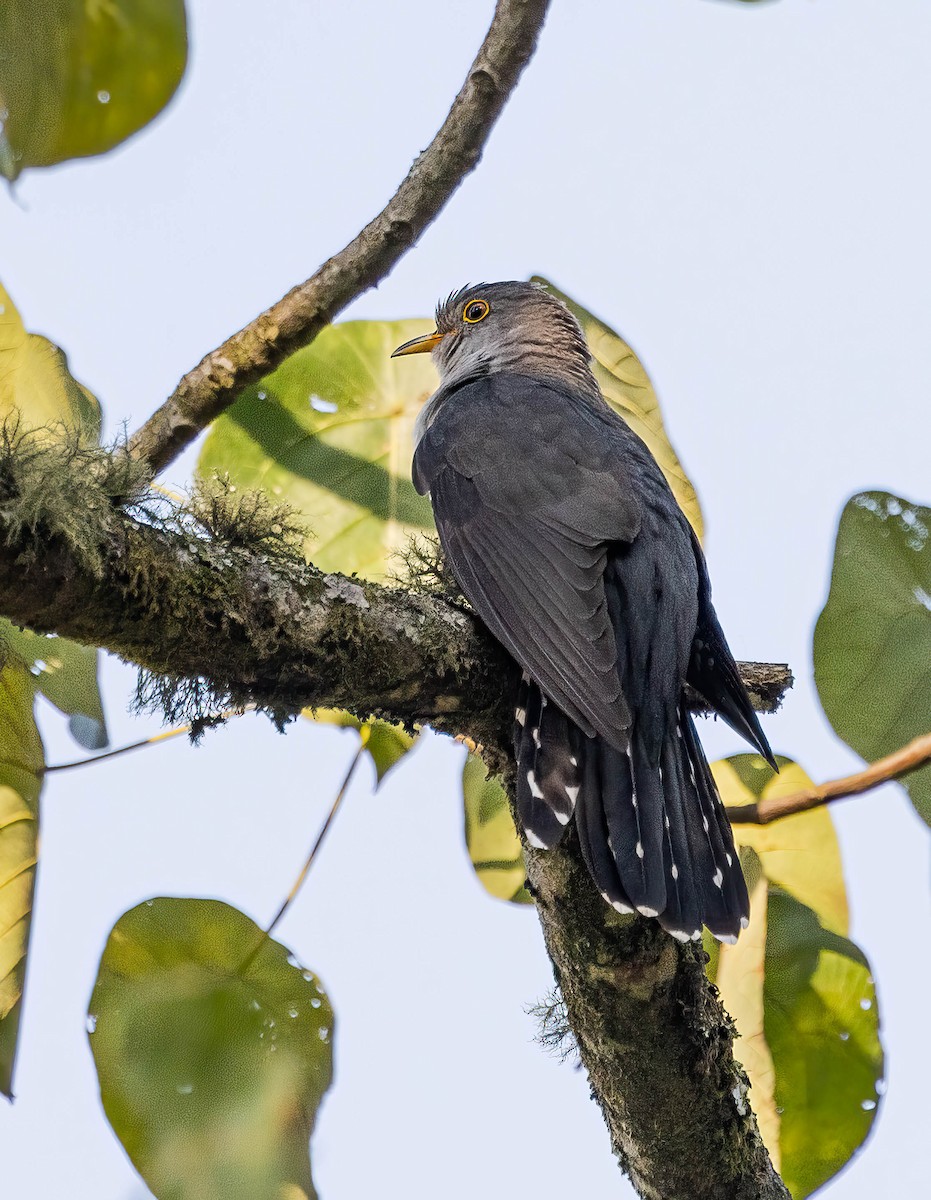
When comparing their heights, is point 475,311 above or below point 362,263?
above

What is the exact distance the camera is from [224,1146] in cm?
232

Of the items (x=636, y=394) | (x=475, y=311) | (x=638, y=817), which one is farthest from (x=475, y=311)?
(x=638, y=817)

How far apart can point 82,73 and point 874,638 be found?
224cm

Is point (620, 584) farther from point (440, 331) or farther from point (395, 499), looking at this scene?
point (440, 331)

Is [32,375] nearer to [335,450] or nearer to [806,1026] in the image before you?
[335,450]

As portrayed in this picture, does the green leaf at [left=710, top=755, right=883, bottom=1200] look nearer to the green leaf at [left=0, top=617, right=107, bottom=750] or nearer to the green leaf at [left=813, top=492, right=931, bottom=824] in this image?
the green leaf at [left=813, top=492, right=931, bottom=824]

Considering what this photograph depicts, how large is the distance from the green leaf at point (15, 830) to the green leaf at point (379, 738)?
2.05 feet

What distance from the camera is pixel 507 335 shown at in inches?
169

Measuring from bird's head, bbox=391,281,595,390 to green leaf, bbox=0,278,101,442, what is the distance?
159 centimetres

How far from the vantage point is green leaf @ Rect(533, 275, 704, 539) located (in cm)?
312

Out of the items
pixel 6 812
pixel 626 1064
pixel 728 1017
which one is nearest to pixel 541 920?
pixel 626 1064

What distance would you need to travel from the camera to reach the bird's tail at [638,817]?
216 centimetres

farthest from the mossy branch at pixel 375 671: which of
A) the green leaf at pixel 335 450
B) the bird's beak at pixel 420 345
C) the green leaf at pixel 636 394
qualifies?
the bird's beak at pixel 420 345

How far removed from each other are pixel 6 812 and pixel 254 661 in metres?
0.67
